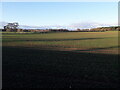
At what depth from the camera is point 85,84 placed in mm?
4539

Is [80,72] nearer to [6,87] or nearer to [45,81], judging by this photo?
[45,81]

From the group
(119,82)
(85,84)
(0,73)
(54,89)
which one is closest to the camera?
(54,89)

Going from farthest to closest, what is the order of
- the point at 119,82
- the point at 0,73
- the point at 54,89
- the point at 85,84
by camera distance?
the point at 0,73 → the point at 119,82 → the point at 85,84 → the point at 54,89

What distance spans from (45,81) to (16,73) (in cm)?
155

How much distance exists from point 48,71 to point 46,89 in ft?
5.35

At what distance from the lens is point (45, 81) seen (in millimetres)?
4711

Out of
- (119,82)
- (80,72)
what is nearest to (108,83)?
(119,82)

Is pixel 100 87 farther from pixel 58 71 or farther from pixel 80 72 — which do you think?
pixel 58 71

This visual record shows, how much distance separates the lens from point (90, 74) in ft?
18.1

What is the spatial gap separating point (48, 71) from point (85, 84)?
1.87 m

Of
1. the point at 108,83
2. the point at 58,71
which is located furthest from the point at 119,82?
the point at 58,71

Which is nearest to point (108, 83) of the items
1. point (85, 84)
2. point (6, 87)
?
point (85, 84)

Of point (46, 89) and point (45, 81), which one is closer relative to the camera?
point (46, 89)

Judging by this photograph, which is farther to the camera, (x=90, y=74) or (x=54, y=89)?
(x=90, y=74)
